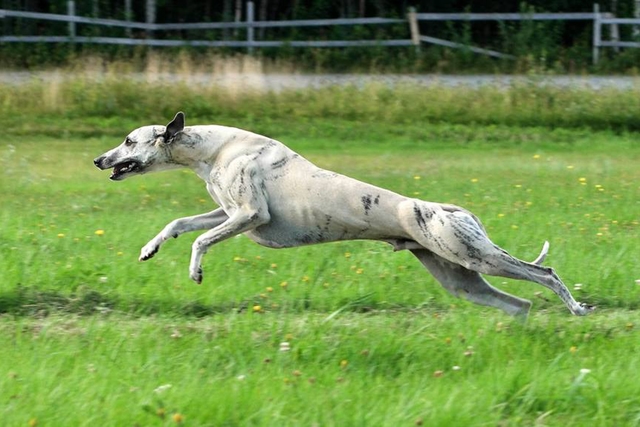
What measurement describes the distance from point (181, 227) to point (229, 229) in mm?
436

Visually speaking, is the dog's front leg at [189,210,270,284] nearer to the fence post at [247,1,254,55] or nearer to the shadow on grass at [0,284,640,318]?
the shadow on grass at [0,284,640,318]

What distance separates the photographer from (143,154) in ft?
23.7

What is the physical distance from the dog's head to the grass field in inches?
39.2

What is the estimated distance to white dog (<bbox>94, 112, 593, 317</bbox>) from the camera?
269 inches

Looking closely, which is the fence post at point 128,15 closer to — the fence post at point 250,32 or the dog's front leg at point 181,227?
the fence post at point 250,32

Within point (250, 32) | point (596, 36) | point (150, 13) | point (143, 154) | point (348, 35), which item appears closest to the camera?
point (143, 154)

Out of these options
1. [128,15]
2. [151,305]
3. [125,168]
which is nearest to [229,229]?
[125,168]

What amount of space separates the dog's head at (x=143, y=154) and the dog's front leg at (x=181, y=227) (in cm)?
38

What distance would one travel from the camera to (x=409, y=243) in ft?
Result: 23.0

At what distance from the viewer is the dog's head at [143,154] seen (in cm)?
720

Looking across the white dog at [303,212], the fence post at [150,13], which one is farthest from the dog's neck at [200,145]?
the fence post at [150,13]

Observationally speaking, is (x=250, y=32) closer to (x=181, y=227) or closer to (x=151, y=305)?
(x=151, y=305)

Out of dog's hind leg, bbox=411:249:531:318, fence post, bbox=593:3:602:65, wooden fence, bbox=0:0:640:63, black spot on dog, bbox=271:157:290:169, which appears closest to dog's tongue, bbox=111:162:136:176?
black spot on dog, bbox=271:157:290:169

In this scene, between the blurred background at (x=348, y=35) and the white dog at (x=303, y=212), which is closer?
the white dog at (x=303, y=212)
